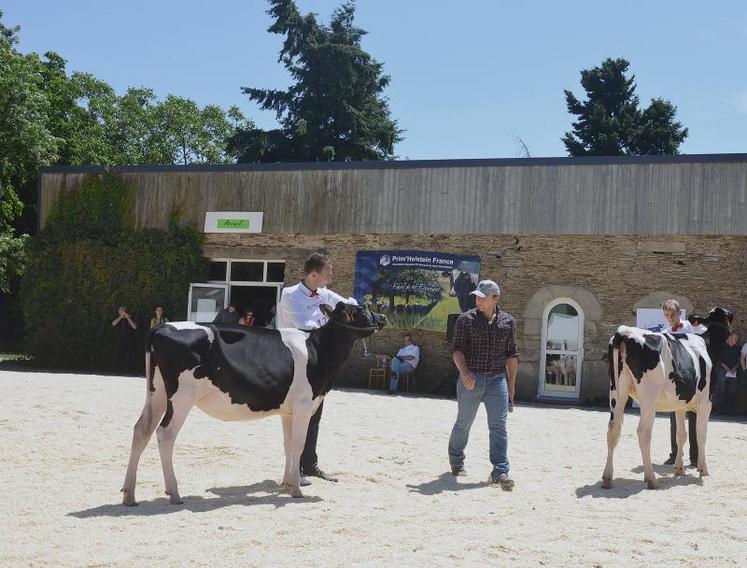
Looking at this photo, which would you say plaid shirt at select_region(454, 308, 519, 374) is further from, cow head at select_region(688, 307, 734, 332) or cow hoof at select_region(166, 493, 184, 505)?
cow hoof at select_region(166, 493, 184, 505)

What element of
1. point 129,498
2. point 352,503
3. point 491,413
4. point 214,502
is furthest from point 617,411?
point 129,498

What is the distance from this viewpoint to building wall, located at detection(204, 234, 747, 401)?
17812 millimetres

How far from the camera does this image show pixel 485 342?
829 centimetres

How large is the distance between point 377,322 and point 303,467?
58.8 inches

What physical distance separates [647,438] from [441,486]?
1.99 metres

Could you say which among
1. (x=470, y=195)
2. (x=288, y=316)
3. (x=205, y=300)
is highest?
(x=470, y=195)

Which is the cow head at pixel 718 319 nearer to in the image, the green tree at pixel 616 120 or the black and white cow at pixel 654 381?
the black and white cow at pixel 654 381

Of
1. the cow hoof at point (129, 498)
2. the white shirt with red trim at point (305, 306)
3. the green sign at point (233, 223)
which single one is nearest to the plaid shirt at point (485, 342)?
the white shirt with red trim at point (305, 306)

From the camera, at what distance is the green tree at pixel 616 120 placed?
126 ft

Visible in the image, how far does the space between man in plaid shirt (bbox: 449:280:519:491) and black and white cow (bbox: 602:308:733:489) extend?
3.32 ft

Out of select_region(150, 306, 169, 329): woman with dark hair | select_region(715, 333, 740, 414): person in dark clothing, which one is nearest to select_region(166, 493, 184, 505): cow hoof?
select_region(715, 333, 740, 414): person in dark clothing

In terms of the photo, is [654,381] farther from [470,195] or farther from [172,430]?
[470,195]

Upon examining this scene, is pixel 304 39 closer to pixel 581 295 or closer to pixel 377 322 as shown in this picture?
pixel 581 295

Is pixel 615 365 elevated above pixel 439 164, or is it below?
below
